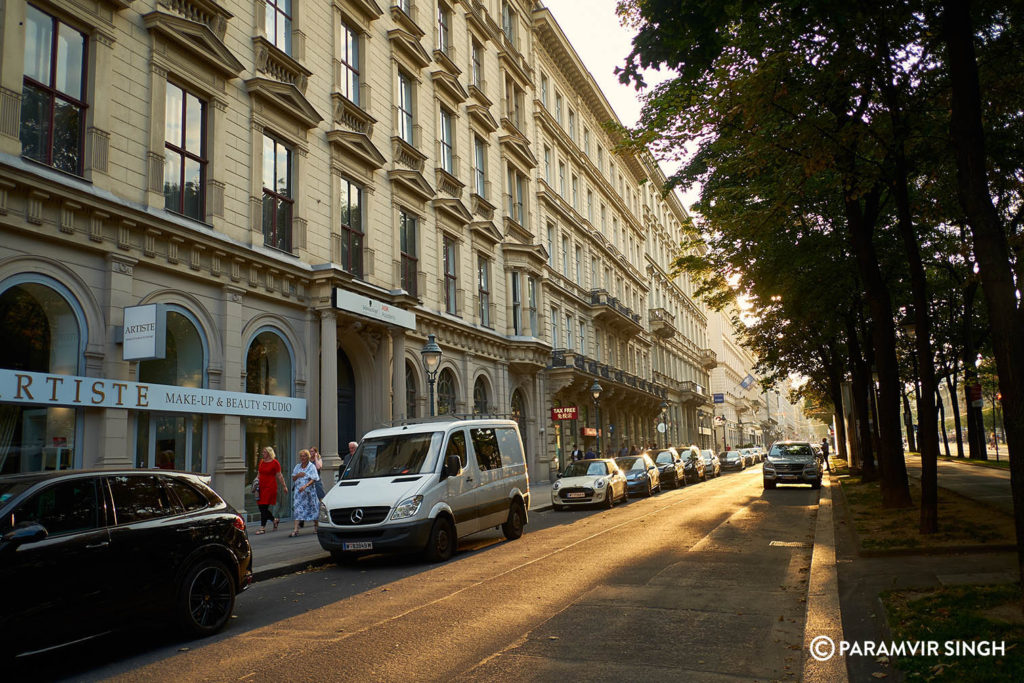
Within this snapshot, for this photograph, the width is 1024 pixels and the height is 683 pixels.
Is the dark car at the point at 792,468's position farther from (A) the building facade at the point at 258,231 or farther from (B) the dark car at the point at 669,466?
(A) the building facade at the point at 258,231

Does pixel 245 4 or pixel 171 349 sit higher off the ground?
pixel 245 4

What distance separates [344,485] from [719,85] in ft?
29.6

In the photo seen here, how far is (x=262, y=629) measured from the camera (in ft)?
25.0

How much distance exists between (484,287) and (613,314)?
55.4 feet

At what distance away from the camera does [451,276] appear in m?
28.2

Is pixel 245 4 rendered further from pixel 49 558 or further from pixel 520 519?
pixel 49 558

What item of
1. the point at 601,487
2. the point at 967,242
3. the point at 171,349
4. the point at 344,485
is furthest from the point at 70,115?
the point at 967,242

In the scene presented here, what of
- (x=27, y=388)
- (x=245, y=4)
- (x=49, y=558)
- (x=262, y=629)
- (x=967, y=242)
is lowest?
(x=262, y=629)

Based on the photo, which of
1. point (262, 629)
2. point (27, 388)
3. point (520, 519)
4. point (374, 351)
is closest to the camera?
point (262, 629)

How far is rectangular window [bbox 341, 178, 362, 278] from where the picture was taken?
2197 cm

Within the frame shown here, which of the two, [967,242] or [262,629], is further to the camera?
[967,242]

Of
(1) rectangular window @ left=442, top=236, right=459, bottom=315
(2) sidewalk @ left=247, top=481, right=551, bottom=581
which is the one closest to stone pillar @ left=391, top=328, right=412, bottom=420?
(1) rectangular window @ left=442, top=236, right=459, bottom=315

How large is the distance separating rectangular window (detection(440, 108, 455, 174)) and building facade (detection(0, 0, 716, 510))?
0.08 meters
